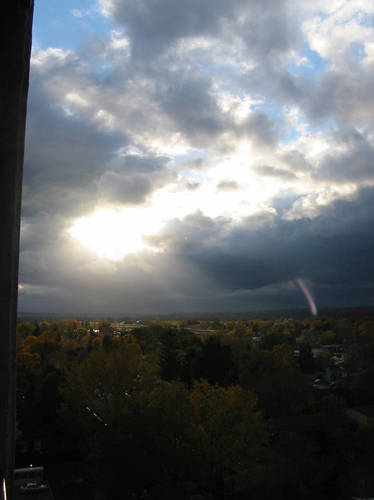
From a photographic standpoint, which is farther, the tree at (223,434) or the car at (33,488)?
the car at (33,488)

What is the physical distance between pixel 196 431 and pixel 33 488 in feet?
30.3

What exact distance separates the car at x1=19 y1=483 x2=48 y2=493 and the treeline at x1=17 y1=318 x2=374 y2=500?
0.87 metres

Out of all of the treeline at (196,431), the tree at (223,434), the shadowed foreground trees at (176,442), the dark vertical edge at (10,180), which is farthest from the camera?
the tree at (223,434)

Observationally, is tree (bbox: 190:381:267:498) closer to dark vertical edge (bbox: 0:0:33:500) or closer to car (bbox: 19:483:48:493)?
car (bbox: 19:483:48:493)

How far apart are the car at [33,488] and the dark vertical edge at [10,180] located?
20841 mm

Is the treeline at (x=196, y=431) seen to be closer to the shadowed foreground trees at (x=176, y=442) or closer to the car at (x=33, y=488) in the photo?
the shadowed foreground trees at (x=176, y=442)

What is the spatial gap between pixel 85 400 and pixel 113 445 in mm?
7201

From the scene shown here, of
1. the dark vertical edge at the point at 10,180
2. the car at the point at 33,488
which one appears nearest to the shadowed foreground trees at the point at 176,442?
the car at the point at 33,488

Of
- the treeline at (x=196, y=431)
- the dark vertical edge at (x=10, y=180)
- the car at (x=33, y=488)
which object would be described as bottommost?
the car at (x=33, y=488)

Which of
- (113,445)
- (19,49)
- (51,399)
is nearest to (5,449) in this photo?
(19,49)

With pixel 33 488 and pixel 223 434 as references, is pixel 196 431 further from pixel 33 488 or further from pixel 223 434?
pixel 33 488

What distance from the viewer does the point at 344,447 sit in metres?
21.8

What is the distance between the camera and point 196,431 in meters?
16.8

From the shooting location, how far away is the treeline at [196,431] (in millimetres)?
16688
